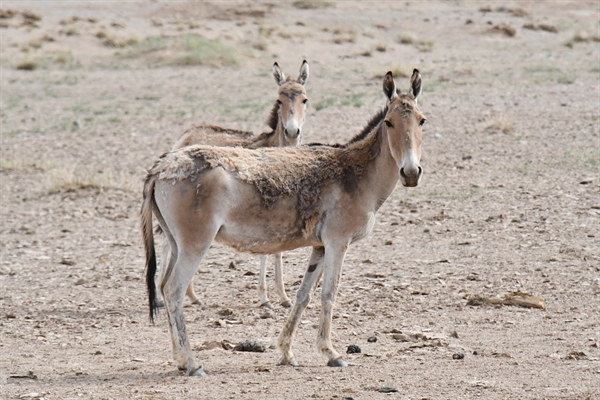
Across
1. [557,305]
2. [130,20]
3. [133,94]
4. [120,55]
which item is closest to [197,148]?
[557,305]

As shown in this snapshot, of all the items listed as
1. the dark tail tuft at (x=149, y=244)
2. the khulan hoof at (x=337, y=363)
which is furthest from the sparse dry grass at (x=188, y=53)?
the khulan hoof at (x=337, y=363)

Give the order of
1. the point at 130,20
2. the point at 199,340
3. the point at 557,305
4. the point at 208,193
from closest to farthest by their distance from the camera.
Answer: the point at 208,193, the point at 199,340, the point at 557,305, the point at 130,20

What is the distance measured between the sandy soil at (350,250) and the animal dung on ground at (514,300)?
0.10 m

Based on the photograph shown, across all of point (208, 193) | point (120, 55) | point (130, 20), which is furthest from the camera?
point (130, 20)

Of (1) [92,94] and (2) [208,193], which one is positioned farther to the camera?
(1) [92,94]

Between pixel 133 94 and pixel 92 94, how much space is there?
4.08ft

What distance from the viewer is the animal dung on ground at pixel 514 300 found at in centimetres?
853

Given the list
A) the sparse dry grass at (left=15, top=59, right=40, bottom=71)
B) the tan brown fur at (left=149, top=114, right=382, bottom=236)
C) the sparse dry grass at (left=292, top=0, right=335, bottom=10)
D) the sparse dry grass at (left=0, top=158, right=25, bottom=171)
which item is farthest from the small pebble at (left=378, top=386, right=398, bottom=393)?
the sparse dry grass at (left=292, top=0, right=335, bottom=10)

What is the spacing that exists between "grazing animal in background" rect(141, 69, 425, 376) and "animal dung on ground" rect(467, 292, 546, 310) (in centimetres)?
210

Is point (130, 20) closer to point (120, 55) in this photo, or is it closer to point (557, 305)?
point (120, 55)

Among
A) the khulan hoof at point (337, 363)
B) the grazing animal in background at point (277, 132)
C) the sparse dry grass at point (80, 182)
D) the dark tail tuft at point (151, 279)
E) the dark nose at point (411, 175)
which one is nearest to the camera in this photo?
the dark nose at point (411, 175)

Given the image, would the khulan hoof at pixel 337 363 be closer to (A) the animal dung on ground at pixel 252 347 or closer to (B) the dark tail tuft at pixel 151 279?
(A) the animal dung on ground at pixel 252 347

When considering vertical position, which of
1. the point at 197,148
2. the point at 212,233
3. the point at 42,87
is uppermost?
the point at 197,148

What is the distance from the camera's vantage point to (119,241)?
38.8 ft
